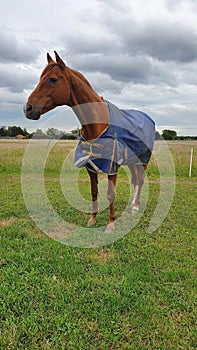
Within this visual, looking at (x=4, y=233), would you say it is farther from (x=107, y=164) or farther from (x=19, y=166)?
(x=19, y=166)

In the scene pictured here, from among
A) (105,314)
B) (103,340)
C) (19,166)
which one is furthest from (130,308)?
(19,166)

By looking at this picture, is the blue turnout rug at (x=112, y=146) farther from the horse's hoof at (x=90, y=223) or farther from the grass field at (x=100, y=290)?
the grass field at (x=100, y=290)

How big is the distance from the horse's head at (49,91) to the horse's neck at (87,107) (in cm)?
20

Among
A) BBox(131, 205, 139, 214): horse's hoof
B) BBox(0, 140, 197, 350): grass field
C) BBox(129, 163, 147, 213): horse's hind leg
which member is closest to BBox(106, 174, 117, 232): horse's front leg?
BBox(0, 140, 197, 350): grass field

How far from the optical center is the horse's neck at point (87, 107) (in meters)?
3.47

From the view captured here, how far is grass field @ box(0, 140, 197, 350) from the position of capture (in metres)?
2.07

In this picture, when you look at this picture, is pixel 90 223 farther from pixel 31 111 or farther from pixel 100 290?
pixel 31 111

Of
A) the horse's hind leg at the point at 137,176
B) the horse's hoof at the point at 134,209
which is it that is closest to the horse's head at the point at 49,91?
the horse's hind leg at the point at 137,176

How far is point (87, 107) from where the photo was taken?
355 centimetres

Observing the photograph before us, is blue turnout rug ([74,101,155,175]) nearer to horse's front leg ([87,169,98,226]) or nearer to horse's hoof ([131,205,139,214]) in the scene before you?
horse's front leg ([87,169,98,226])

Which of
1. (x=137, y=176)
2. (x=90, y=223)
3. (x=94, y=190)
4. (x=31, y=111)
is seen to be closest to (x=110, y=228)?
(x=90, y=223)

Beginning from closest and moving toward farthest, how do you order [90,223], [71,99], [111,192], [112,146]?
1. [71,99]
2. [112,146]
3. [111,192]
4. [90,223]

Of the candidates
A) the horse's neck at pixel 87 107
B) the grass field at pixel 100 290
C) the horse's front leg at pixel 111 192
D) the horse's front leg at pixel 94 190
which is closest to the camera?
the grass field at pixel 100 290

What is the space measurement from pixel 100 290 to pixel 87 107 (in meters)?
2.23
